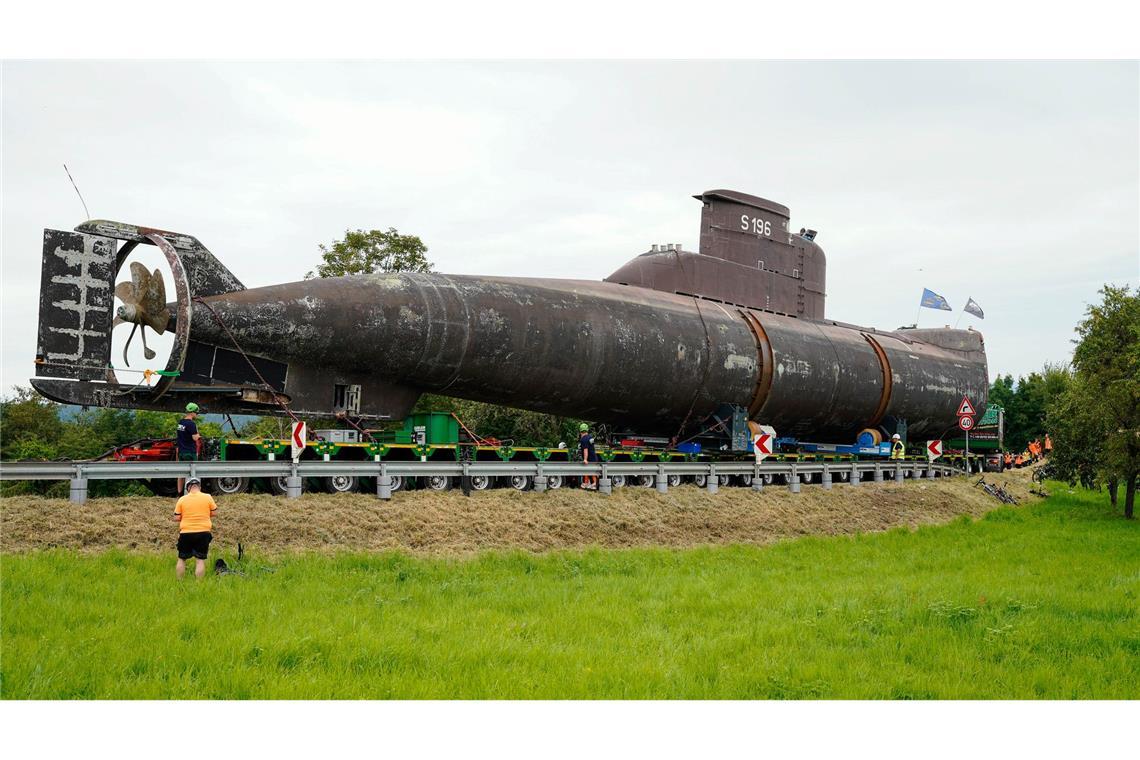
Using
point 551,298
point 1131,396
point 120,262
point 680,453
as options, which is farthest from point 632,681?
point 1131,396

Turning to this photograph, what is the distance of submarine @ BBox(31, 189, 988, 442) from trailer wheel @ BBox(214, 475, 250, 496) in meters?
1.36

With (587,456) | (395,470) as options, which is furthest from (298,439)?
(587,456)

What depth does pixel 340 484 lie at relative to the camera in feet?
49.3

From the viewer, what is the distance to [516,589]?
1143cm

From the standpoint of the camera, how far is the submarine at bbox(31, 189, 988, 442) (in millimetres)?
13570

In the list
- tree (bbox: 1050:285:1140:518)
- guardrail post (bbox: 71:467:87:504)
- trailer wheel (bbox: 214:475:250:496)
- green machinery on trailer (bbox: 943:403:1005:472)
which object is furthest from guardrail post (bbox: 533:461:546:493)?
green machinery on trailer (bbox: 943:403:1005:472)

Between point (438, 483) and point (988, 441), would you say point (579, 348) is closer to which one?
point (438, 483)

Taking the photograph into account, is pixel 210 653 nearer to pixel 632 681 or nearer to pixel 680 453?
pixel 632 681

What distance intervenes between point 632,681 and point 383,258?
25762 mm

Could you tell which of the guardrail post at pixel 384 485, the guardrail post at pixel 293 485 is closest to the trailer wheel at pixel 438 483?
the guardrail post at pixel 384 485

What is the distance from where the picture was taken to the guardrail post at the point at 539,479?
17.2 m

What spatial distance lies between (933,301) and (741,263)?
12.7m

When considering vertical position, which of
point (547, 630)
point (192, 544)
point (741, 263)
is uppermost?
point (741, 263)

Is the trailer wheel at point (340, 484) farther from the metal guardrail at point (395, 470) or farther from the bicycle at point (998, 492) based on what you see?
the bicycle at point (998, 492)
